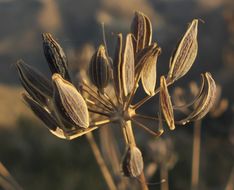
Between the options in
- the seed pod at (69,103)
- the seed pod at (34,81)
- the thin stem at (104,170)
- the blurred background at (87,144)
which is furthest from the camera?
the blurred background at (87,144)

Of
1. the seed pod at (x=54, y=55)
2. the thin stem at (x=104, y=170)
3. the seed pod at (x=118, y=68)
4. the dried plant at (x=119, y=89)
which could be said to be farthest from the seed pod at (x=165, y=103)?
the thin stem at (x=104, y=170)

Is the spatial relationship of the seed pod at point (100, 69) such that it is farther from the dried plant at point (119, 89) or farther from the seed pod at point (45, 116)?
the seed pod at point (45, 116)

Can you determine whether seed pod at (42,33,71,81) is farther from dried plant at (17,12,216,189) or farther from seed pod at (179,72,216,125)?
seed pod at (179,72,216,125)

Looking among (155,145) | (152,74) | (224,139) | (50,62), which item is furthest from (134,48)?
(224,139)

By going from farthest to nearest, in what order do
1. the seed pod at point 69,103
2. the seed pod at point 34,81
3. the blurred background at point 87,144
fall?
the blurred background at point 87,144 → the seed pod at point 34,81 → the seed pod at point 69,103

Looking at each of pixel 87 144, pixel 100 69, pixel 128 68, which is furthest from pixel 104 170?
pixel 87 144

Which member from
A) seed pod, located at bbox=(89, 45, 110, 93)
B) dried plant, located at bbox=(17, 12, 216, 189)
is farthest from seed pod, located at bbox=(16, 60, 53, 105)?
seed pod, located at bbox=(89, 45, 110, 93)
